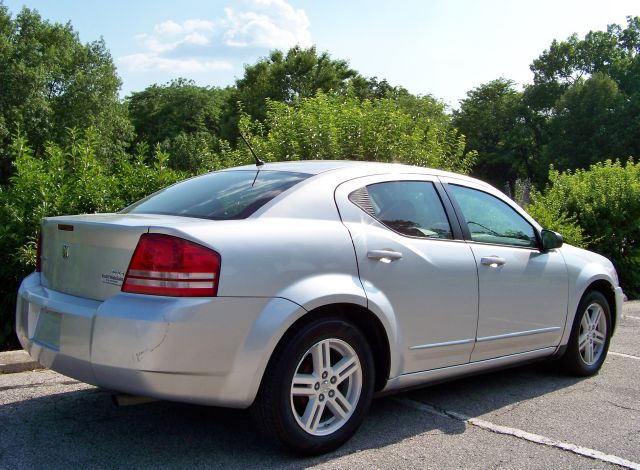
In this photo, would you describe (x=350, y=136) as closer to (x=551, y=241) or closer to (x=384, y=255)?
(x=551, y=241)

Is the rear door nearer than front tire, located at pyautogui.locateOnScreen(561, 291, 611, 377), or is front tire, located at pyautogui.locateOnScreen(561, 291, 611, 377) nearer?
the rear door

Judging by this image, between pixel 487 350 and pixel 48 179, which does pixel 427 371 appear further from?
pixel 48 179

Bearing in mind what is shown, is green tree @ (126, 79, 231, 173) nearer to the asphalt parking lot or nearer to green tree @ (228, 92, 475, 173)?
green tree @ (228, 92, 475, 173)

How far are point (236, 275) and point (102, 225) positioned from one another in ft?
2.57

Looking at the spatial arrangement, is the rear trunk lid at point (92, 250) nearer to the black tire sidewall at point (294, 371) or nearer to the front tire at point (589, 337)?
the black tire sidewall at point (294, 371)

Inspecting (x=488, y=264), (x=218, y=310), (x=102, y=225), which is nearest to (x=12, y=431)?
(x=102, y=225)

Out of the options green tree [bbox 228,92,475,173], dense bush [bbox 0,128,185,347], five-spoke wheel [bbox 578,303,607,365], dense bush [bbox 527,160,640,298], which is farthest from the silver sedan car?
dense bush [bbox 527,160,640,298]

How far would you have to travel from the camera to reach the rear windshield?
3809mm

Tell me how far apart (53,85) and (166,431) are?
47.5 m

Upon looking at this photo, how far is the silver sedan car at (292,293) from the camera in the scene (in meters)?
3.29

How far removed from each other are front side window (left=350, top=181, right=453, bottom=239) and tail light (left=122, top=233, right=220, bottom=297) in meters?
1.13

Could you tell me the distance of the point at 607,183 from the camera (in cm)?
1253

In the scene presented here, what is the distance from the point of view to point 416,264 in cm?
411

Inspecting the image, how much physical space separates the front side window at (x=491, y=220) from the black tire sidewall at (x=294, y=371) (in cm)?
131
